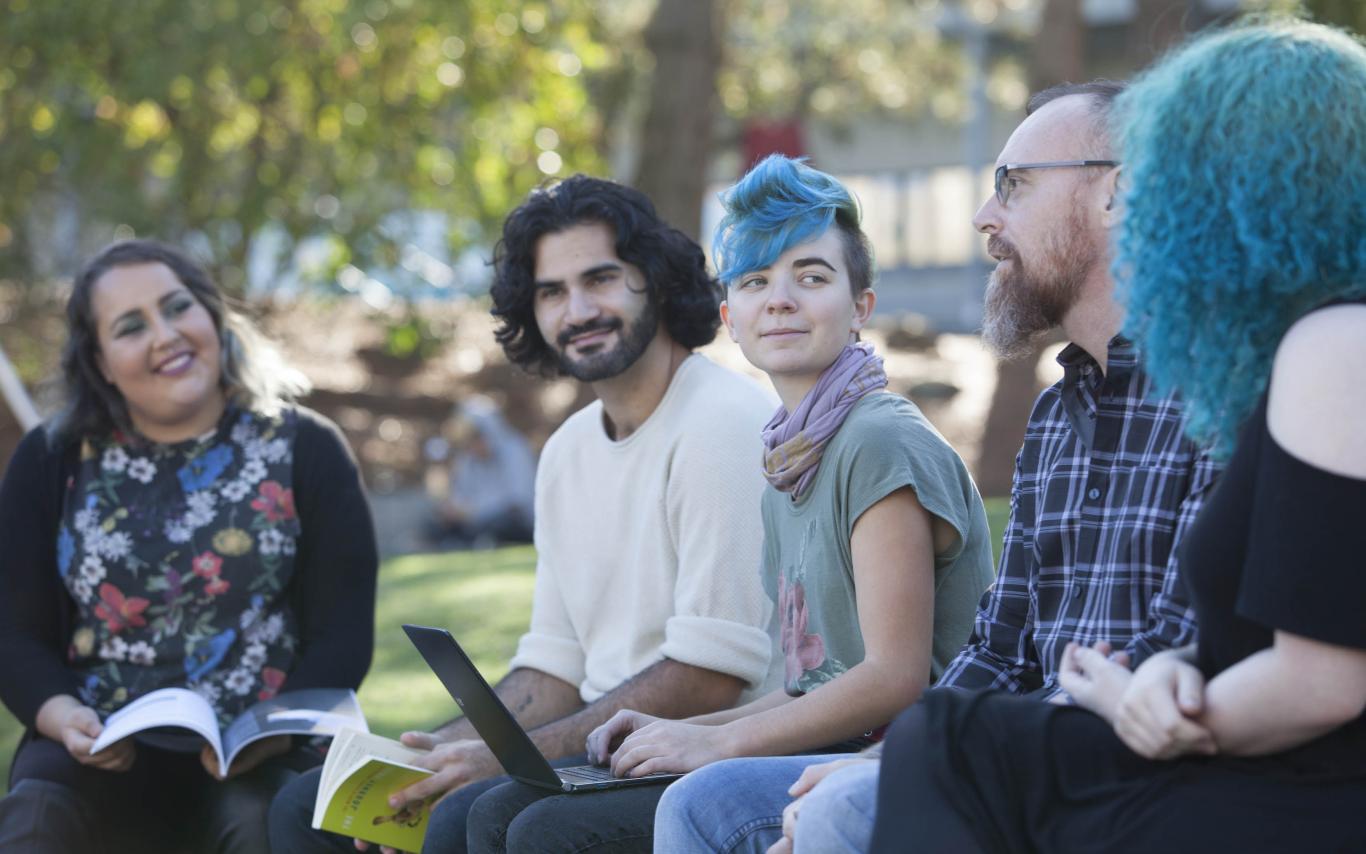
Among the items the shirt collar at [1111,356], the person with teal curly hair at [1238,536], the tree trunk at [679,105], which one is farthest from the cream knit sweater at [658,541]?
the tree trunk at [679,105]

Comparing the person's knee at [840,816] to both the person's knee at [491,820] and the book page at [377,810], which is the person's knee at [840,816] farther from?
the book page at [377,810]

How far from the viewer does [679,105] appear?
1273 centimetres

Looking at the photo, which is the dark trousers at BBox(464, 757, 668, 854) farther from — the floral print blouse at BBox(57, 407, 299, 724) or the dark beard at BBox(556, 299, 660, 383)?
the floral print blouse at BBox(57, 407, 299, 724)

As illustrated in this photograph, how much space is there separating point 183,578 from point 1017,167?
236cm

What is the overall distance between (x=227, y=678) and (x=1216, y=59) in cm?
287

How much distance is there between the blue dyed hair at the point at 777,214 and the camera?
3182mm

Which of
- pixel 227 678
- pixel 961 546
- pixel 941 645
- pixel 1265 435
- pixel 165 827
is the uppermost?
pixel 1265 435

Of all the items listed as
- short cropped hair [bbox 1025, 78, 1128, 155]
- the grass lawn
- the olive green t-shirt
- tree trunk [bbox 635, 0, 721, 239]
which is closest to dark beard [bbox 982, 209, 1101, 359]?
short cropped hair [bbox 1025, 78, 1128, 155]

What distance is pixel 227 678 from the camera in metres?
4.02

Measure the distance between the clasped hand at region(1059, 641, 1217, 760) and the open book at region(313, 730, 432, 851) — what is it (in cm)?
165

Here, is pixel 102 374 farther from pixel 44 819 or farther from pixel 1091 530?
pixel 1091 530

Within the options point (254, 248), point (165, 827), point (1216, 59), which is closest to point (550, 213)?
point (165, 827)

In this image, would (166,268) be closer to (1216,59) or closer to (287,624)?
(287,624)

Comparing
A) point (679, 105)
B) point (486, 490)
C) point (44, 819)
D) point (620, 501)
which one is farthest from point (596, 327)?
point (486, 490)
